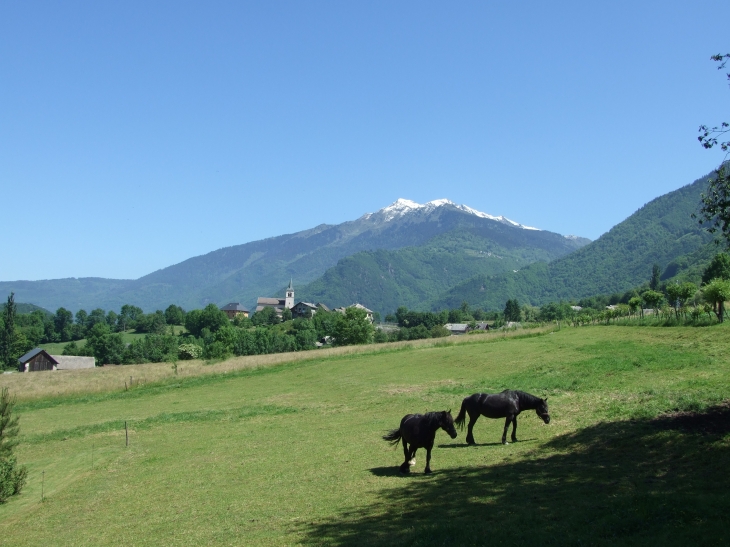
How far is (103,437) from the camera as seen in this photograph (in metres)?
29.1

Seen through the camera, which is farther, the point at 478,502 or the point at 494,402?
the point at 494,402

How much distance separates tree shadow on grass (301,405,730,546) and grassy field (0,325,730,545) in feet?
0.19

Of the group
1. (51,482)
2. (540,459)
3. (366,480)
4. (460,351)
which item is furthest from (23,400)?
(540,459)

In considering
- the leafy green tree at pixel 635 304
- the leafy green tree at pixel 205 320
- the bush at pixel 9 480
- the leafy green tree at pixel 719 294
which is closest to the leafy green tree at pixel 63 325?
the leafy green tree at pixel 205 320

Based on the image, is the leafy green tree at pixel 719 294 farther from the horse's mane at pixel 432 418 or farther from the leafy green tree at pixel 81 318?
the leafy green tree at pixel 81 318

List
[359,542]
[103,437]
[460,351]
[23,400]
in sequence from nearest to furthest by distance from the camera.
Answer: [359,542]
[103,437]
[23,400]
[460,351]

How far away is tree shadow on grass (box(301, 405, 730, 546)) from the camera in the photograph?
31.6 ft

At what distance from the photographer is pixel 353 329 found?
107 m

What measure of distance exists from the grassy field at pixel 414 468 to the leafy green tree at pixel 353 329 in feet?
219

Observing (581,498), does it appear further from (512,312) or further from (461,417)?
(512,312)

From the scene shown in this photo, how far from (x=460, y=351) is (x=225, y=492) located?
3907 cm

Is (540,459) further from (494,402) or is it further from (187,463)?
(187,463)

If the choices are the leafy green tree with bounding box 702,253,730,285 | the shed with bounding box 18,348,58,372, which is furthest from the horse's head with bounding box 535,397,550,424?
the shed with bounding box 18,348,58,372

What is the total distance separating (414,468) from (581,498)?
577 cm
